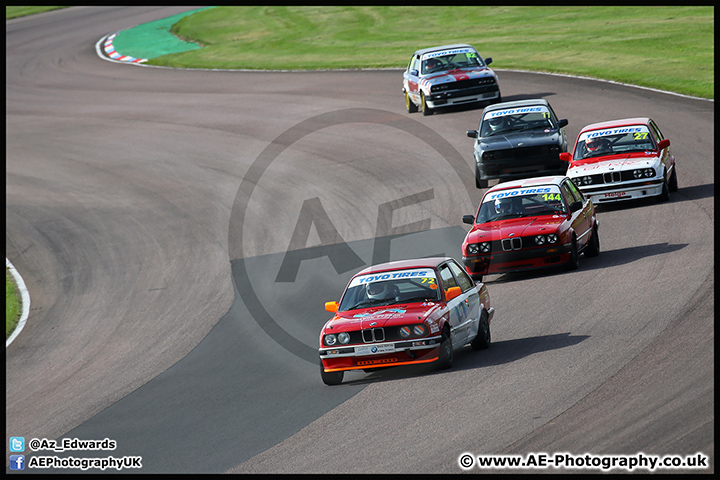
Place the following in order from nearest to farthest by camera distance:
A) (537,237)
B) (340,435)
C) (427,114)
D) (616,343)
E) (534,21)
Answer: (340,435) → (616,343) → (537,237) → (427,114) → (534,21)

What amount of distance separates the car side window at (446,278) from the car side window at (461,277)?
0.35ft

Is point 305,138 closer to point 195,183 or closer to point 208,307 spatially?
point 195,183

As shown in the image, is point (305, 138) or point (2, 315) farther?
point (305, 138)

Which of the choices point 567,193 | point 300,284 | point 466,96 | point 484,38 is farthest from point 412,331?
point 484,38

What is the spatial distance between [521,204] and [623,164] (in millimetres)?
3646

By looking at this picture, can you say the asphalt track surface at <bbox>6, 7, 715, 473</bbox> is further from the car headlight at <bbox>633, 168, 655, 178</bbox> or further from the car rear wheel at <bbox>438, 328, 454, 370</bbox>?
the car headlight at <bbox>633, 168, 655, 178</bbox>

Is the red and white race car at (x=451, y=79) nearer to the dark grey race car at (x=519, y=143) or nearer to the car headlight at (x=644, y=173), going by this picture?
the dark grey race car at (x=519, y=143)

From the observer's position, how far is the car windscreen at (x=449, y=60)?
28.4 meters

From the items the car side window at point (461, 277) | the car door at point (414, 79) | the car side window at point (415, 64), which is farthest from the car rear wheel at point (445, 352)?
the car side window at point (415, 64)

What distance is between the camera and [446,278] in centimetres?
1252

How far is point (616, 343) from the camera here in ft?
36.6
